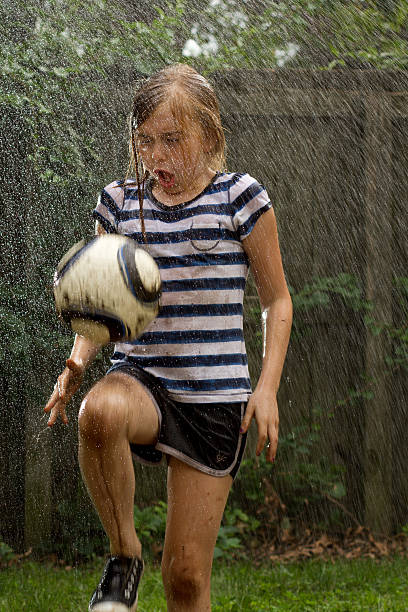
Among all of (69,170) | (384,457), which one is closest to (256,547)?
(384,457)

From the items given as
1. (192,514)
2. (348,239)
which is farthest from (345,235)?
(192,514)

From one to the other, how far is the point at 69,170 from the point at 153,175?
5.76 feet

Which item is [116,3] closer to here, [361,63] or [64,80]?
A: [64,80]

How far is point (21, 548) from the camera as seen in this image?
395 centimetres

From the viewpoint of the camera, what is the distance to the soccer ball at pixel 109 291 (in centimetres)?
183

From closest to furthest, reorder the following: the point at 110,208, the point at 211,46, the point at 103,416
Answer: the point at 103,416
the point at 110,208
the point at 211,46

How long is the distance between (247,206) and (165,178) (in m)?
0.21

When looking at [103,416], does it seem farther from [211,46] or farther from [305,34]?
[305,34]

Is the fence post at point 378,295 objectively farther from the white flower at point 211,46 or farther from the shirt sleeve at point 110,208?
the shirt sleeve at point 110,208

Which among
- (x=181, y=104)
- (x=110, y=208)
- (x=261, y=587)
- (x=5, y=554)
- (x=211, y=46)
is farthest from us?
(x=211, y=46)

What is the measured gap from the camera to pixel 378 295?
416 centimetres

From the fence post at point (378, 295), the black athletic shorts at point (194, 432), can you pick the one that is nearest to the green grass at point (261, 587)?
the fence post at point (378, 295)

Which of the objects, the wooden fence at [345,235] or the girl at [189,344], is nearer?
the girl at [189,344]

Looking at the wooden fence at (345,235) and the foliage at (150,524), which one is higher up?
the wooden fence at (345,235)
